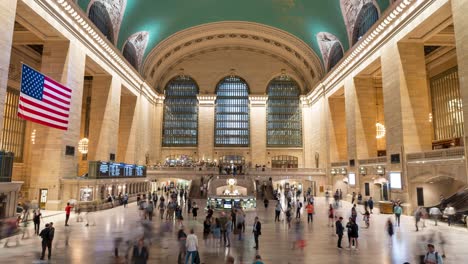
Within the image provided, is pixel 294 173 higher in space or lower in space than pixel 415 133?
lower

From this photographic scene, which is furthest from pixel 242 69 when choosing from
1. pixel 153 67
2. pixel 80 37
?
pixel 80 37

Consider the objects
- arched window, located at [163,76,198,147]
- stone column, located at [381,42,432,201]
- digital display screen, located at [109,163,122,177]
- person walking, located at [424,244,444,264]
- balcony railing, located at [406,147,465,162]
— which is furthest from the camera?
arched window, located at [163,76,198,147]

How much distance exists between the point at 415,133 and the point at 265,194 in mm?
13474

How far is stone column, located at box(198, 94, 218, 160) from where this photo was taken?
42.8 meters

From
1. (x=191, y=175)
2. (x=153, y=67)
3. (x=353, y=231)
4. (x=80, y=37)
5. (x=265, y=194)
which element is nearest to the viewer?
(x=353, y=231)

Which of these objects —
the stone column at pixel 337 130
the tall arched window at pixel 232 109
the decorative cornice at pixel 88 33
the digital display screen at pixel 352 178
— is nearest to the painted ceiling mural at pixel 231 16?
the decorative cornice at pixel 88 33

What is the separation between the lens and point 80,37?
69.7 ft

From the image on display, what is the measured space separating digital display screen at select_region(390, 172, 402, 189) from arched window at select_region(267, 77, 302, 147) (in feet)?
77.2

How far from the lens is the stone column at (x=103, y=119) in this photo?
25.8 meters

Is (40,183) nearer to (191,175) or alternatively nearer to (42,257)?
(42,257)

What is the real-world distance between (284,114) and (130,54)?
2195 cm

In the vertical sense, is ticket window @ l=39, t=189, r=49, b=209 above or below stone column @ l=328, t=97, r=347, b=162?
below

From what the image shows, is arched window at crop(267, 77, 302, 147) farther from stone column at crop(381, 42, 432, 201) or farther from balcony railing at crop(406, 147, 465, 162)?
balcony railing at crop(406, 147, 465, 162)

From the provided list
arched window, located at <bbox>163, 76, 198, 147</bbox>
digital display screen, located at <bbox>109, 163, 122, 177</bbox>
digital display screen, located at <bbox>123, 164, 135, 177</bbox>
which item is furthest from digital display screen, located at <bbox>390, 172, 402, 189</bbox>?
arched window, located at <bbox>163, 76, 198, 147</bbox>
